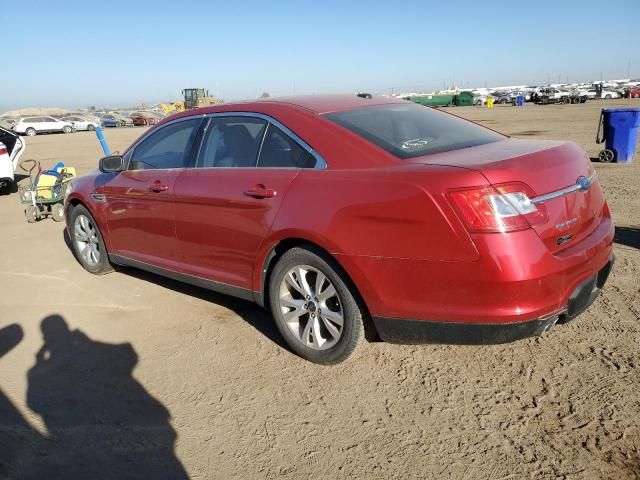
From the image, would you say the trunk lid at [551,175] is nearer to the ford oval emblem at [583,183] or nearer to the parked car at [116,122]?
the ford oval emblem at [583,183]

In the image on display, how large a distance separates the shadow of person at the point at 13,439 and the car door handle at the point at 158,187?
1.80 metres

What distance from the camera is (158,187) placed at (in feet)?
14.4

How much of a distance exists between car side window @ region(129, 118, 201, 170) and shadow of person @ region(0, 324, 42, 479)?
6.80 ft

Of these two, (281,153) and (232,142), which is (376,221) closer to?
(281,153)

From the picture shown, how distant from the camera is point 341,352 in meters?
3.30

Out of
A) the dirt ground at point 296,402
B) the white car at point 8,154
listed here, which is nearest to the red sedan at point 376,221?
the dirt ground at point 296,402

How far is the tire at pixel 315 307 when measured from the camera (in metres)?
3.21

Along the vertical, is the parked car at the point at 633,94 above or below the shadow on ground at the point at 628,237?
above

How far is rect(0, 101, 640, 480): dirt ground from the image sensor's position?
101 inches

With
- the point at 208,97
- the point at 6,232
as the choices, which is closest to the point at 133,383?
the point at 6,232

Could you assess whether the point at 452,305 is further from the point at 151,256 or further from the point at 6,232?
the point at 6,232

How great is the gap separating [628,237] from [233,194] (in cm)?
422

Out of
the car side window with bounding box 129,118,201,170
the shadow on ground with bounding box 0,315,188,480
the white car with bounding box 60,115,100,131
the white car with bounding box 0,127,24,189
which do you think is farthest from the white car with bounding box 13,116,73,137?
the shadow on ground with bounding box 0,315,188,480

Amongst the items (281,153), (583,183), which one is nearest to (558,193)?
(583,183)
